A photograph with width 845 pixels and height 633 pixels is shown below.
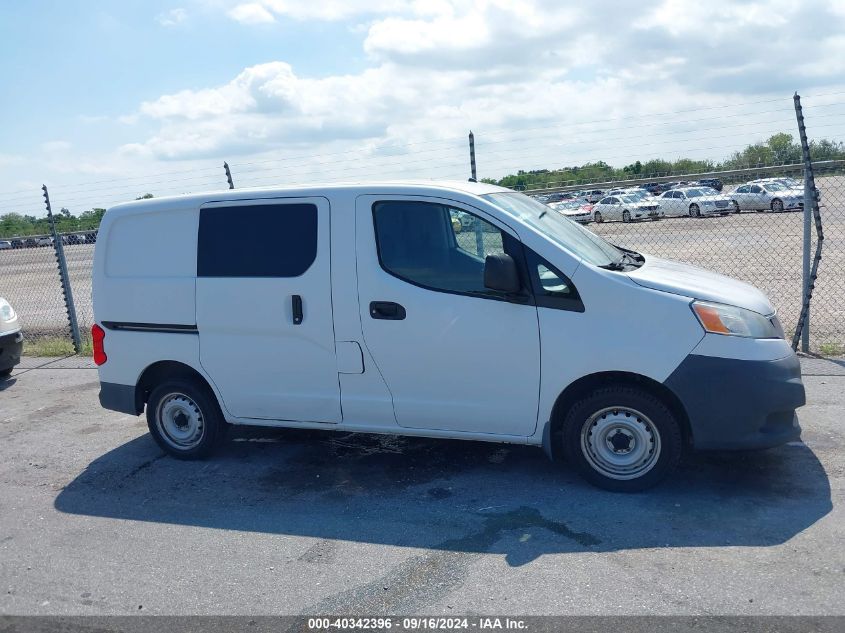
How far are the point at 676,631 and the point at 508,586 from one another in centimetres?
82

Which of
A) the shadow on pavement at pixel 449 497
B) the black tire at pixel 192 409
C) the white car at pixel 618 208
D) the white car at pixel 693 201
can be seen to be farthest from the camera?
the white car at pixel 693 201

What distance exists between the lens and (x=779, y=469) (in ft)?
17.0

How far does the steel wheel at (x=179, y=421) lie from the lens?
Answer: 5992mm

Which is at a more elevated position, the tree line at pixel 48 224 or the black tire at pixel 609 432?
the tree line at pixel 48 224

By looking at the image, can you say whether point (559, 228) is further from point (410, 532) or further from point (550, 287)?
point (410, 532)

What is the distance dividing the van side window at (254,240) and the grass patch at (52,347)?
5.68 meters

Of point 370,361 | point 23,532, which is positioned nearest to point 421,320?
point 370,361

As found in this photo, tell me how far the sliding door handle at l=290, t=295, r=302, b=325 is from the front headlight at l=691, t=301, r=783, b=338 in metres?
2.52

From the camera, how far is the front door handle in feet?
16.8

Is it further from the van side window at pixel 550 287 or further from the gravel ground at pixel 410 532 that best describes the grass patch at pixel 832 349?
the van side window at pixel 550 287

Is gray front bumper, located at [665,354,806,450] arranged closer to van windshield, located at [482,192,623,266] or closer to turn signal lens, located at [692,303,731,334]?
turn signal lens, located at [692,303,731,334]

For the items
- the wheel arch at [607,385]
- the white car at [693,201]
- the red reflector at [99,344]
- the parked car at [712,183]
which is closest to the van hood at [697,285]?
the wheel arch at [607,385]

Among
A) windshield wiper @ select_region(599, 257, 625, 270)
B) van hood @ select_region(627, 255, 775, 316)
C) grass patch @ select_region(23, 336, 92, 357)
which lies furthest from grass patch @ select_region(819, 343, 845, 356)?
grass patch @ select_region(23, 336, 92, 357)

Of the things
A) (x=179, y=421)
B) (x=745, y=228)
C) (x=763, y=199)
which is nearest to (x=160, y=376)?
(x=179, y=421)
